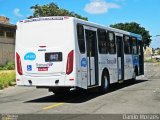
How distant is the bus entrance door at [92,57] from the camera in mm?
17047

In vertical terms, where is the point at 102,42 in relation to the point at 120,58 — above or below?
above

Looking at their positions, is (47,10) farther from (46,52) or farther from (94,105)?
(94,105)

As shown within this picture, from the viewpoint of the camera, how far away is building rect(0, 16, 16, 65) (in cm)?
5078

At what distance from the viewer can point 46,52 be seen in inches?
626

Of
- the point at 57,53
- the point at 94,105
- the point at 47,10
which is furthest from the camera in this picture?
the point at 47,10

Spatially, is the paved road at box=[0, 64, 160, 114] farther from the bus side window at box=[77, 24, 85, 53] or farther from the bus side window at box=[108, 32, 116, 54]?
the bus side window at box=[108, 32, 116, 54]

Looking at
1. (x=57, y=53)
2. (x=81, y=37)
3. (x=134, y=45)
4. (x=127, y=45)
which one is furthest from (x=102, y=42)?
(x=134, y=45)

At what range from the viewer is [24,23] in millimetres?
16484

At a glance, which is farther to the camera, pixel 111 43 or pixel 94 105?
pixel 111 43

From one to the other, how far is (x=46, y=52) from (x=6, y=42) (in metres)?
36.9

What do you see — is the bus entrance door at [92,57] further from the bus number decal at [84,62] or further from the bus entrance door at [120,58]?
the bus entrance door at [120,58]

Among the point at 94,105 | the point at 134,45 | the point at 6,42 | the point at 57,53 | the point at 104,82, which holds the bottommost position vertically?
the point at 94,105

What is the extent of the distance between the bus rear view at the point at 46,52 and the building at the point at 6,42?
34.3 meters

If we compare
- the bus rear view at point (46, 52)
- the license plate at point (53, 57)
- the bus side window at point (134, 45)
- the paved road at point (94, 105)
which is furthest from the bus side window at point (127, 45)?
the license plate at point (53, 57)
